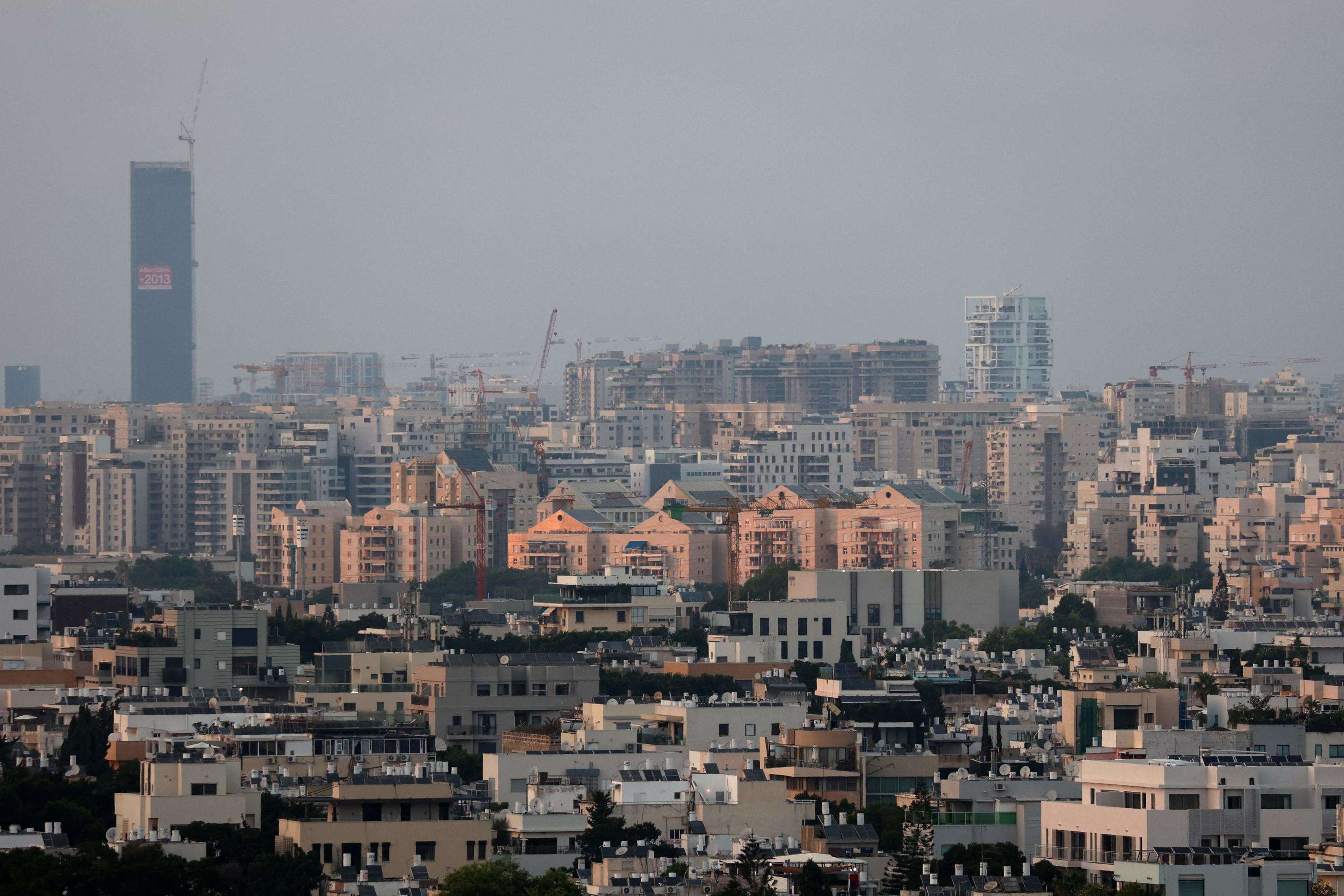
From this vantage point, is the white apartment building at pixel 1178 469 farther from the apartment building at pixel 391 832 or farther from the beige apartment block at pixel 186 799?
the apartment building at pixel 391 832

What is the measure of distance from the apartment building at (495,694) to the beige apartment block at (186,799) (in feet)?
65.8

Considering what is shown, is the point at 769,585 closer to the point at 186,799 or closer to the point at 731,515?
the point at 731,515

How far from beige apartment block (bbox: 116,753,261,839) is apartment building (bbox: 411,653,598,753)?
20070 mm

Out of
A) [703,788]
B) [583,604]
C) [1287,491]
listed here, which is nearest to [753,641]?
[583,604]

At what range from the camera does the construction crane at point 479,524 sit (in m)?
146

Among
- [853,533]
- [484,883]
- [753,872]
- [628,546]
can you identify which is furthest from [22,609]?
[853,533]

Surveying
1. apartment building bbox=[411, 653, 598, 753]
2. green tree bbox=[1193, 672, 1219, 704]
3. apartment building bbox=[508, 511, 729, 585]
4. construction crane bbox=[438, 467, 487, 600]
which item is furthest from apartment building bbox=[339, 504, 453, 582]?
apartment building bbox=[411, 653, 598, 753]

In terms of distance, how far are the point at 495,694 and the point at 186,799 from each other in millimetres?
22773

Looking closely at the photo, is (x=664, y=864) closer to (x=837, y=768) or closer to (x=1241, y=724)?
(x=837, y=768)

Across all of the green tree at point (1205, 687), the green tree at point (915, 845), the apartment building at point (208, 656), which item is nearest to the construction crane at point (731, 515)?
the apartment building at point (208, 656)

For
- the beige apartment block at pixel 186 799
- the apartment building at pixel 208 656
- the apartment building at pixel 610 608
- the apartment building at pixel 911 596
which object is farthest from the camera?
the apartment building at pixel 911 596

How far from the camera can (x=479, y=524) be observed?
15788 centimetres

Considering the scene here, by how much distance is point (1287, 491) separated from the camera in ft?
558

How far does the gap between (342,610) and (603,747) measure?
4849 centimetres
